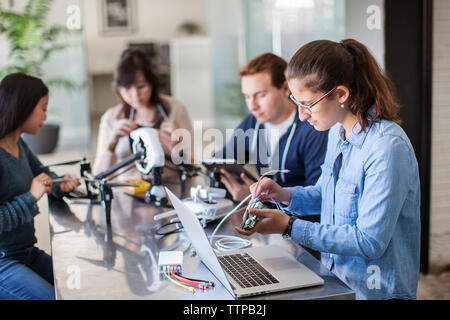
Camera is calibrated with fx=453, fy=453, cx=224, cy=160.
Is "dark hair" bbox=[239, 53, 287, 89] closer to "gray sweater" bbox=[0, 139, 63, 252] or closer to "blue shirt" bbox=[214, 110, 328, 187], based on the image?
"blue shirt" bbox=[214, 110, 328, 187]

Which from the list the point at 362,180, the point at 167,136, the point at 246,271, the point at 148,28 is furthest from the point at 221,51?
the point at 246,271

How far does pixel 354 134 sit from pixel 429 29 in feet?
5.58

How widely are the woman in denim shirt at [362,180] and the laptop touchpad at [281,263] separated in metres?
0.08

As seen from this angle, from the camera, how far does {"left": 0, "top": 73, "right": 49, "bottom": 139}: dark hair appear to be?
194 centimetres

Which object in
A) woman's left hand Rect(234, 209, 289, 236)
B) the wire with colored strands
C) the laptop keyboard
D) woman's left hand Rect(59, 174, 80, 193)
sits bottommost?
the wire with colored strands

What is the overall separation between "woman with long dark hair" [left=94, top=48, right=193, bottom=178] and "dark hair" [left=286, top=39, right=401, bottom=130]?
1.48 m

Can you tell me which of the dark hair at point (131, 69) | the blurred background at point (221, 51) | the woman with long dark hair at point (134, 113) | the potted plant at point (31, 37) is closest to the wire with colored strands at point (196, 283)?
the blurred background at point (221, 51)

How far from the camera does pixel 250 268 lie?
1.36 metres

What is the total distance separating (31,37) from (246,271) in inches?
157

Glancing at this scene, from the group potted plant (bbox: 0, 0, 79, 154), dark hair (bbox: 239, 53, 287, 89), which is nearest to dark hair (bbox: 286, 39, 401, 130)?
dark hair (bbox: 239, 53, 287, 89)

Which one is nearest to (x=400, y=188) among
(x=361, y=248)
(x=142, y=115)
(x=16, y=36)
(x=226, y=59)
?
(x=361, y=248)

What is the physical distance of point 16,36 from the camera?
4.35 m

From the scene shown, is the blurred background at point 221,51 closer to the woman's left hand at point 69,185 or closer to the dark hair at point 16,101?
the woman's left hand at point 69,185

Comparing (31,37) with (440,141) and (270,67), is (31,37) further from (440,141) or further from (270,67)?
(440,141)
